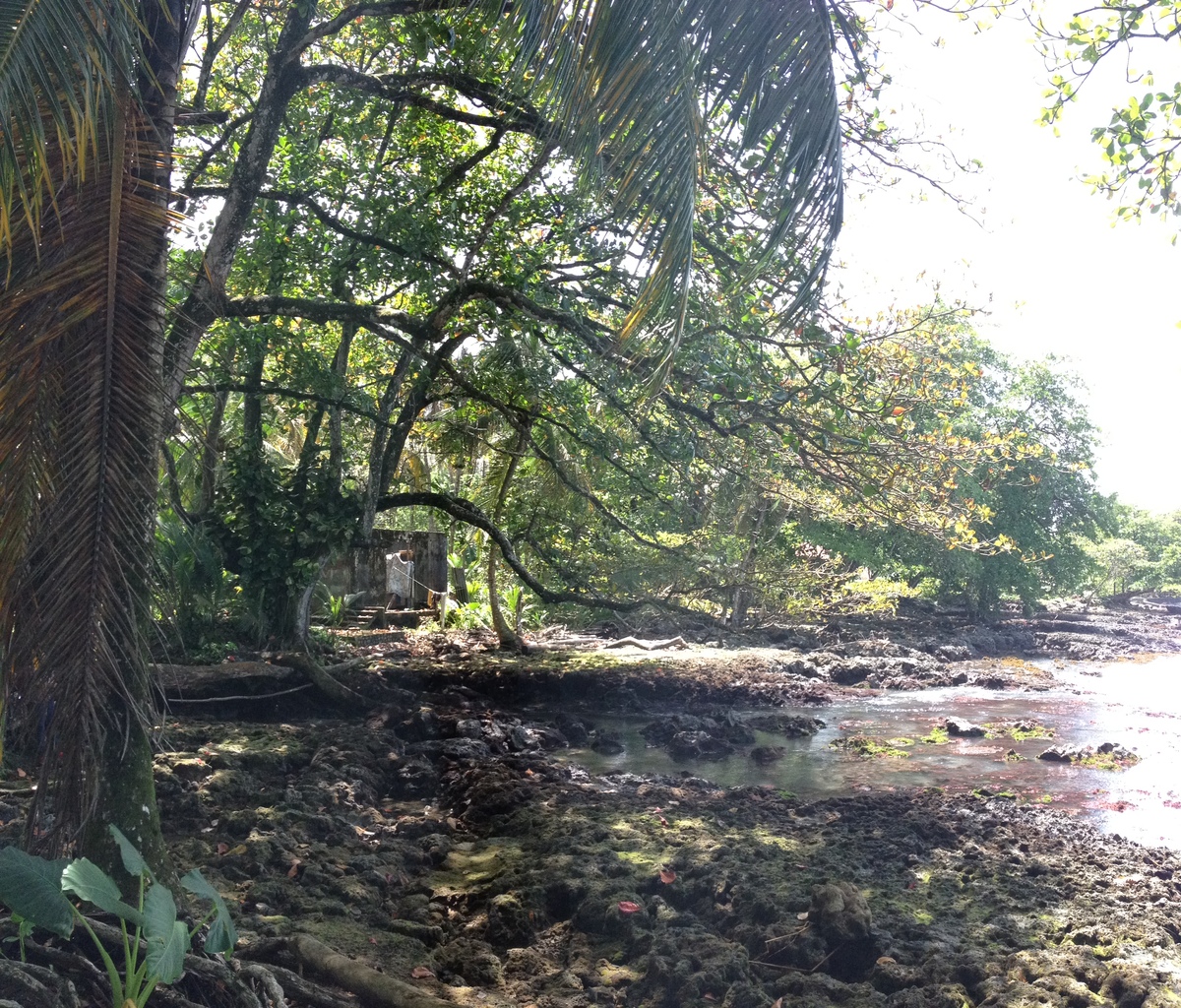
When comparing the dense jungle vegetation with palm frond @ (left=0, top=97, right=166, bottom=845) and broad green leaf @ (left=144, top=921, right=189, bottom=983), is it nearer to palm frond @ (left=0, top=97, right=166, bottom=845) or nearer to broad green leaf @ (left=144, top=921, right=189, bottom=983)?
palm frond @ (left=0, top=97, right=166, bottom=845)

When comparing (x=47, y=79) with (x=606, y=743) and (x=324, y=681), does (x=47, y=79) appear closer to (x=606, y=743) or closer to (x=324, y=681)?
(x=324, y=681)

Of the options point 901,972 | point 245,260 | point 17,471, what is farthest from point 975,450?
point 17,471

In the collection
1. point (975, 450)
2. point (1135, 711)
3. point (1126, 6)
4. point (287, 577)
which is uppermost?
point (1126, 6)

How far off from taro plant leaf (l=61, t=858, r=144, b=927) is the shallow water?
6.84m

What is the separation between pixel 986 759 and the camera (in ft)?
35.5

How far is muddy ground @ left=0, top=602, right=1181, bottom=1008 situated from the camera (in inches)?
183

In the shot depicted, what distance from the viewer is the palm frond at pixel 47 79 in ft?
10.1

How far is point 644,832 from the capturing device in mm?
7008

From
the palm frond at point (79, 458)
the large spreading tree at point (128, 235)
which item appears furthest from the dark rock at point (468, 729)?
the palm frond at point (79, 458)

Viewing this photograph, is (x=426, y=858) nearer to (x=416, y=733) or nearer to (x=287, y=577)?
(x=416, y=733)

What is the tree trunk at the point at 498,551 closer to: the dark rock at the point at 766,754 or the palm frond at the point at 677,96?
the dark rock at the point at 766,754

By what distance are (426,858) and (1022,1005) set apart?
3.49 m

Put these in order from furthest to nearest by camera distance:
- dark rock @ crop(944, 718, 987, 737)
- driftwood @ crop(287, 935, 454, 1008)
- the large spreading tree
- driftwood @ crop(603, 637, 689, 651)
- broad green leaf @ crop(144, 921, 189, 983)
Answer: driftwood @ crop(603, 637, 689, 651)
dark rock @ crop(944, 718, 987, 737)
driftwood @ crop(287, 935, 454, 1008)
the large spreading tree
broad green leaf @ crop(144, 921, 189, 983)

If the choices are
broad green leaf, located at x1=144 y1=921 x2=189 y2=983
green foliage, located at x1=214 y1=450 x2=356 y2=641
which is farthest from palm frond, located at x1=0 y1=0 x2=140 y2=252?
green foliage, located at x1=214 y1=450 x2=356 y2=641
